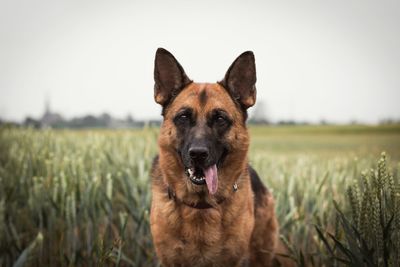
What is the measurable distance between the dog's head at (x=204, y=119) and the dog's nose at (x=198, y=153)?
0.05 m

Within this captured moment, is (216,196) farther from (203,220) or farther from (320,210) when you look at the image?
(320,210)

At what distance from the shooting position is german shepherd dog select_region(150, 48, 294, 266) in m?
3.74

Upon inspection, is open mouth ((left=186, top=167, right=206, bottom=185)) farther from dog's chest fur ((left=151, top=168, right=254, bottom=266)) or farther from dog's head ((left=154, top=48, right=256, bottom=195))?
dog's chest fur ((left=151, top=168, right=254, bottom=266))

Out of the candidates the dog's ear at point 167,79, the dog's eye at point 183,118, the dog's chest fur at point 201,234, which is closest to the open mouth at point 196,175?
the dog's chest fur at point 201,234

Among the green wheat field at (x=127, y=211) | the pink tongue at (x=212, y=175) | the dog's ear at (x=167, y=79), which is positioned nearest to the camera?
the green wheat field at (x=127, y=211)

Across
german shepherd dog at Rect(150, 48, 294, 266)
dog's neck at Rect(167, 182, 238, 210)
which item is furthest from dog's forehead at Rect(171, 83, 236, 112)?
dog's neck at Rect(167, 182, 238, 210)

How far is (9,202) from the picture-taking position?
512cm

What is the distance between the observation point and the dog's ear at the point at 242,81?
4.06m

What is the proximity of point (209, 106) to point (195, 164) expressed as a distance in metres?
0.56

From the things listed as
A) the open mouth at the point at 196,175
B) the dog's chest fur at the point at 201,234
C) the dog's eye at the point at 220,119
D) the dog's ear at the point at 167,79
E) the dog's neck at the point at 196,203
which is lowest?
the dog's chest fur at the point at 201,234

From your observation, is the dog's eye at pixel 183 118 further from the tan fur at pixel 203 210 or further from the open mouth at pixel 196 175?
the open mouth at pixel 196 175

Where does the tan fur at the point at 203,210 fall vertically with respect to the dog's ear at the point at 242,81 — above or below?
below

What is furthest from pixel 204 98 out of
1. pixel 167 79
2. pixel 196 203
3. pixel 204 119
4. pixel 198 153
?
pixel 196 203

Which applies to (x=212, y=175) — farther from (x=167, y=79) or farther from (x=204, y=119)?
(x=167, y=79)
